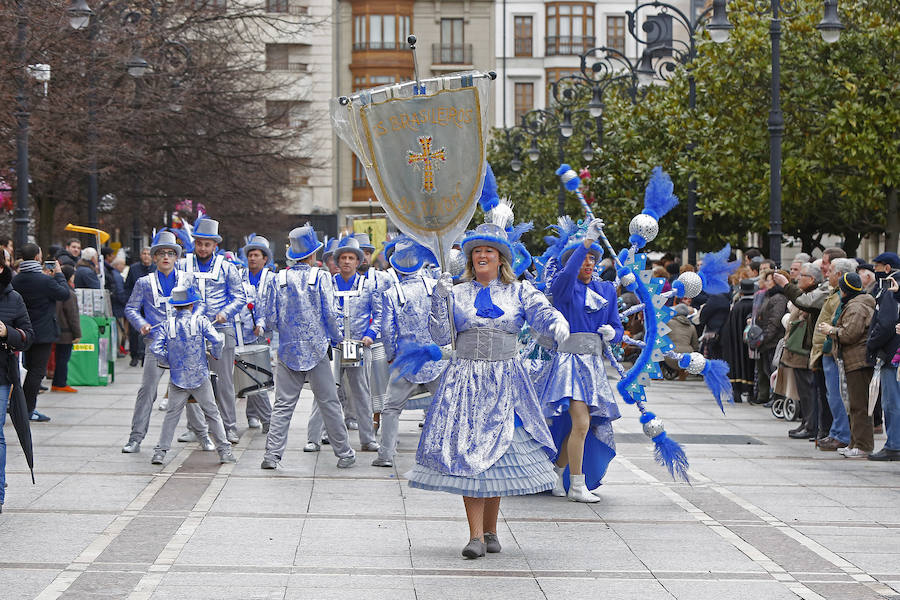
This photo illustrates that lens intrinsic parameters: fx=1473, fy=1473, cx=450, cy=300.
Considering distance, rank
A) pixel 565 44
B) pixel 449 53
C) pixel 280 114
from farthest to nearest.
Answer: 1. pixel 449 53
2. pixel 565 44
3. pixel 280 114

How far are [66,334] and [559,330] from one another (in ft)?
35.2

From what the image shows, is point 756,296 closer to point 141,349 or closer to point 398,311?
point 398,311

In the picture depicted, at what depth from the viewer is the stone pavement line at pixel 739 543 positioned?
7406mm

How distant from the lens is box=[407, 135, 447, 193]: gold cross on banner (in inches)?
324

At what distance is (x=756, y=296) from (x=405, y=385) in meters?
6.85

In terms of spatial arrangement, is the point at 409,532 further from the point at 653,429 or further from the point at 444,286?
the point at 653,429

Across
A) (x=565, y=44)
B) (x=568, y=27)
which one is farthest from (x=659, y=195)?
(x=568, y=27)

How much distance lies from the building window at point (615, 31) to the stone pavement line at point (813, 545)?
63239 millimetres

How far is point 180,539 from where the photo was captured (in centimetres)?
843

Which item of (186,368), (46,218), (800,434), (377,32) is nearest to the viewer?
(186,368)

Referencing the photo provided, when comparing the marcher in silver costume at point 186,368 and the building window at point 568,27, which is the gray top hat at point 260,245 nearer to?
the marcher in silver costume at point 186,368

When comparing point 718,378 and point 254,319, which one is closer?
point 718,378

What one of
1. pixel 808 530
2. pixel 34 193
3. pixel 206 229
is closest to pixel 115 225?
A: pixel 34 193

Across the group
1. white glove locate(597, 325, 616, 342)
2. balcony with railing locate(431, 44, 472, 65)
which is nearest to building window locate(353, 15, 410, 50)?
balcony with railing locate(431, 44, 472, 65)
